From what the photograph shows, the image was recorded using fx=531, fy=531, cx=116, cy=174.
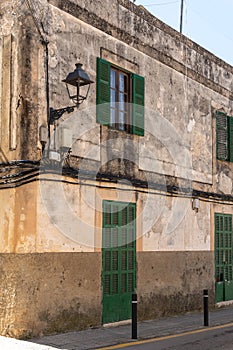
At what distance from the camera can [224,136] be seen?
15711 millimetres

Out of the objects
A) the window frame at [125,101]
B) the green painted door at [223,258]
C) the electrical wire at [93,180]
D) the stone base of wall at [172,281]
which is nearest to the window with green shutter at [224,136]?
the electrical wire at [93,180]

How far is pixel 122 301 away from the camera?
11.3 metres

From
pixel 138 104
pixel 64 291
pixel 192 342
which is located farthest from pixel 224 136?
pixel 64 291

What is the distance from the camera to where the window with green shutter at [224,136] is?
15.5m

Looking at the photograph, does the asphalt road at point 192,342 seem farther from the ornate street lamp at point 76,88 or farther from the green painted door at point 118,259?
the ornate street lamp at point 76,88

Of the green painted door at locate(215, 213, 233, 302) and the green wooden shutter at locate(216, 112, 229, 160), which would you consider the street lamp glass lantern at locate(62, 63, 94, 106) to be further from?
the green painted door at locate(215, 213, 233, 302)

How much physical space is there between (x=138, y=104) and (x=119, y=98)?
524 mm

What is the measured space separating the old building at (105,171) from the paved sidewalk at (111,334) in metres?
0.25

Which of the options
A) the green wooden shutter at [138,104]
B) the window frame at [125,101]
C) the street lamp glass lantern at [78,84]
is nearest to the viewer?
the street lamp glass lantern at [78,84]

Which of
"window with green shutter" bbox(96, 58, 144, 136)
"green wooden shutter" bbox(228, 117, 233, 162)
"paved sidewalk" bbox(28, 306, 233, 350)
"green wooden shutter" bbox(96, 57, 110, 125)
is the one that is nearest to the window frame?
"window with green shutter" bbox(96, 58, 144, 136)

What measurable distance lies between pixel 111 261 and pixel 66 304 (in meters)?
1.63

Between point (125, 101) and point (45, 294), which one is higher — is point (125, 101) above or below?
above

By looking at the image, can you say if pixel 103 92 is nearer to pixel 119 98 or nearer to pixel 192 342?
pixel 119 98

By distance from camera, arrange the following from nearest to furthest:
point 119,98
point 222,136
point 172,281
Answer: point 119,98 → point 172,281 → point 222,136
